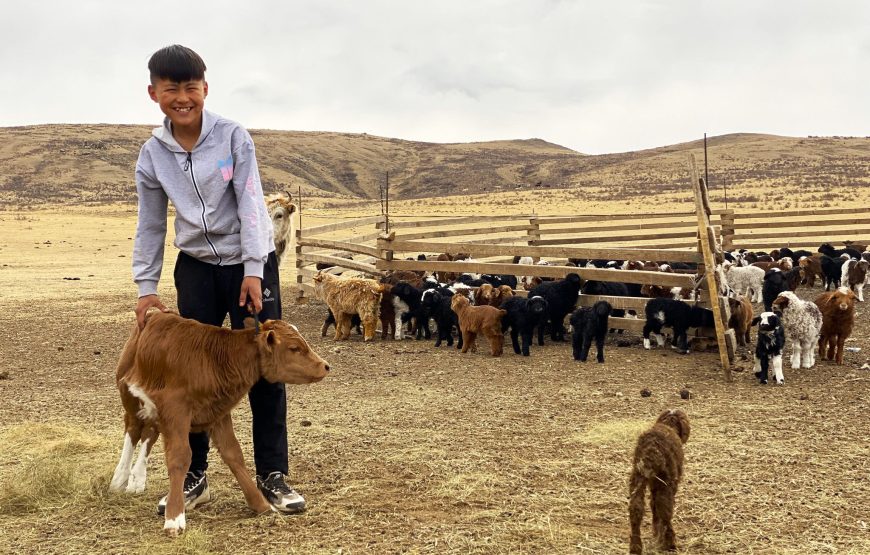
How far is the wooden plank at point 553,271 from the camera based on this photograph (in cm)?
1139

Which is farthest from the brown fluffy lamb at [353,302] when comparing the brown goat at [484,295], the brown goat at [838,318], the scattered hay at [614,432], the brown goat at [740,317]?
the brown goat at [838,318]

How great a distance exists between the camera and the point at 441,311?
1221 cm

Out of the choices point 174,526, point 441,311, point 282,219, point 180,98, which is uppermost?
point 180,98

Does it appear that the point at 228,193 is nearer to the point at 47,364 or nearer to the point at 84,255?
the point at 47,364

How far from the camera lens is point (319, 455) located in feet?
21.4

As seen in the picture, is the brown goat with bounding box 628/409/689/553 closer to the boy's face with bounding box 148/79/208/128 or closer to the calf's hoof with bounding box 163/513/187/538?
the calf's hoof with bounding box 163/513/187/538

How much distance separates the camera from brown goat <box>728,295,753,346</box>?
10828mm

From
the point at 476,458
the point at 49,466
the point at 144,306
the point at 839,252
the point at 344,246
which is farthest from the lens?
the point at 839,252

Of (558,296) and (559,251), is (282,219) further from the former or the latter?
(559,251)

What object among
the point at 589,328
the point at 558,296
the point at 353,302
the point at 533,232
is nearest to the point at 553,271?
the point at 558,296

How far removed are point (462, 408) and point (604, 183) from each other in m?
74.6

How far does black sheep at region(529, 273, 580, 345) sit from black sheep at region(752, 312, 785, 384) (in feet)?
11.2

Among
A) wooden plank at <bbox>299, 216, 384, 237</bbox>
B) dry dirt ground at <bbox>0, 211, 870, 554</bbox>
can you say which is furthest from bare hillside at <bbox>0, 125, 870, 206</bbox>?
dry dirt ground at <bbox>0, 211, 870, 554</bbox>

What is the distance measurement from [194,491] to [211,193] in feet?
6.52
